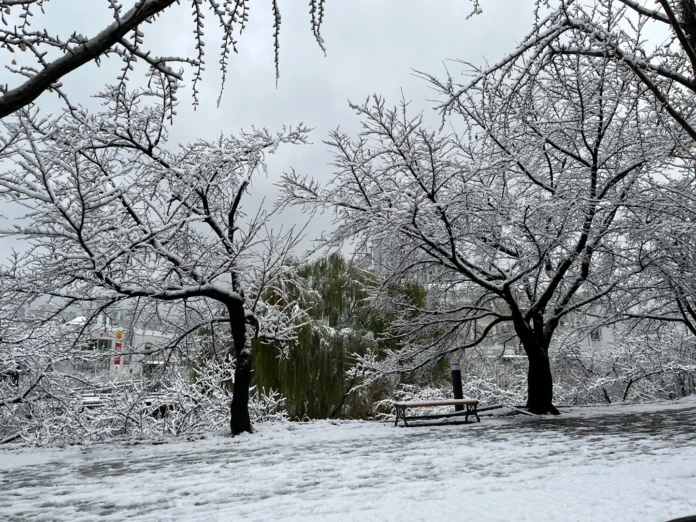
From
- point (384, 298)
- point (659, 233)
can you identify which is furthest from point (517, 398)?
point (659, 233)

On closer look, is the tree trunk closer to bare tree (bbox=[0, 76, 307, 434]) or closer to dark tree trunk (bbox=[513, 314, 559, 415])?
dark tree trunk (bbox=[513, 314, 559, 415])

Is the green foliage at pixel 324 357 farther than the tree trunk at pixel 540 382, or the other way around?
the green foliage at pixel 324 357

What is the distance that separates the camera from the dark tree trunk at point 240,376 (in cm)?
980

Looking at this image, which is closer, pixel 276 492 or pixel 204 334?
pixel 276 492

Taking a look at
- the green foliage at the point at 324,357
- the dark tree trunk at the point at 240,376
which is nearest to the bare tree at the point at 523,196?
the dark tree trunk at the point at 240,376

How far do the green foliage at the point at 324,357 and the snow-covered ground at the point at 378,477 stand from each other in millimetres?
8211

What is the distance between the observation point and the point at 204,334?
53.3 ft

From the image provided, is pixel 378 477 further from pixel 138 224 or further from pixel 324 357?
pixel 324 357

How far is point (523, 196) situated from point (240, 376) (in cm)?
672

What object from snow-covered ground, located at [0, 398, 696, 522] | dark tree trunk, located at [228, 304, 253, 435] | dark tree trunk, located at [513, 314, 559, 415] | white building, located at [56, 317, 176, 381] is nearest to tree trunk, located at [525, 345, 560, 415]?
dark tree trunk, located at [513, 314, 559, 415]

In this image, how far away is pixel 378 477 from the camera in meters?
5.36

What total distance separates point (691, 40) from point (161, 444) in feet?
27.8

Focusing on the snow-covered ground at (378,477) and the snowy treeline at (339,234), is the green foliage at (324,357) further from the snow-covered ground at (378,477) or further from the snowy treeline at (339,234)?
the snow-covered ground at (378,477)

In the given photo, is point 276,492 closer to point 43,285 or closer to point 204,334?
point 43,285
